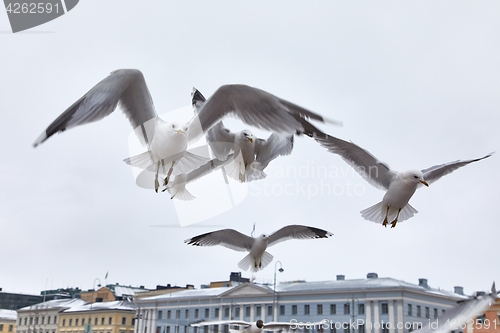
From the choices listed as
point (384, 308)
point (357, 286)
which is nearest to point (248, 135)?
point (384, 308)

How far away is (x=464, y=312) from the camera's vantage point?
5.68 metres

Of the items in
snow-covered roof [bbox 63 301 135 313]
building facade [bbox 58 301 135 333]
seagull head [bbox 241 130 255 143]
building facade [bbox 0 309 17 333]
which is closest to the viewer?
seagull head [bbox 241 130 255 143]

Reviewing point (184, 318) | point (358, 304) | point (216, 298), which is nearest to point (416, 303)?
point (358, 304)

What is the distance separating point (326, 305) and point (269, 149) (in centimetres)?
2466

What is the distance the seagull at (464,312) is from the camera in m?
5.38

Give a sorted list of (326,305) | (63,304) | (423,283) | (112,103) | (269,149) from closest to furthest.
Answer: (112,103)
(269,149)
(326,305)
(423,283)
(63,304)

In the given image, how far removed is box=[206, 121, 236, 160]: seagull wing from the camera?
5676mm

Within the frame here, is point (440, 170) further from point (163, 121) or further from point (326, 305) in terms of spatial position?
point (326, 305)

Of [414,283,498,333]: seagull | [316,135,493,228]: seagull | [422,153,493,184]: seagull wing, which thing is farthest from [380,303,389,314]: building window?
[422,153,493,184]: seagull wing

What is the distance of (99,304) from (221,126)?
40.2m

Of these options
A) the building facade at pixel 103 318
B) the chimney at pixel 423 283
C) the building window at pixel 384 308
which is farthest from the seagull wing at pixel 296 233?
the building facade at pixel 103 318

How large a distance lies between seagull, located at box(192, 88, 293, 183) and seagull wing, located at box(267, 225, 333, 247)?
0.99 metres

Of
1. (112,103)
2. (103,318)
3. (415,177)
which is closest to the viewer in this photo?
(112,103)

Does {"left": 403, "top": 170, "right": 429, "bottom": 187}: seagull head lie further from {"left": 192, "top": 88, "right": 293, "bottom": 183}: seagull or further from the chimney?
the chimney
